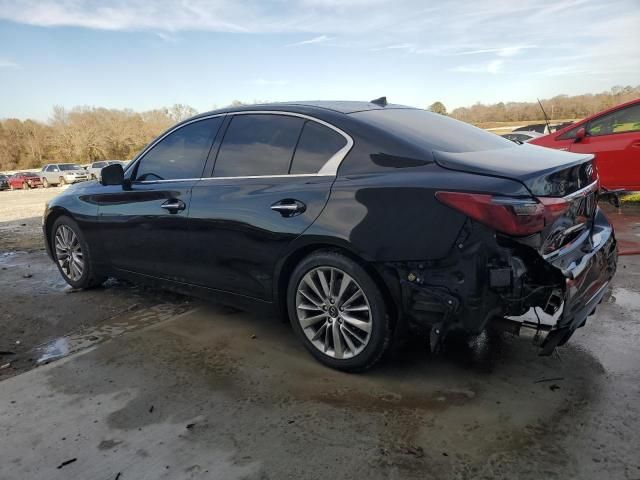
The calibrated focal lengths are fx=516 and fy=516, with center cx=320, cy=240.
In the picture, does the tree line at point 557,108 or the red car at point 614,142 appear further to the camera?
the tree line at point 557,108

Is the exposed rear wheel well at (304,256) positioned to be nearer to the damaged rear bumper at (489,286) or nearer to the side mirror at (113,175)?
the damaged rear bumper at (489,286)

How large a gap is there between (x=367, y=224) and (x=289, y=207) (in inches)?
22.4

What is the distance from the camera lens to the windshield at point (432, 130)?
9.98 ft

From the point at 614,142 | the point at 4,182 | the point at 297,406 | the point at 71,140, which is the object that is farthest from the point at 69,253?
the point at 71,140

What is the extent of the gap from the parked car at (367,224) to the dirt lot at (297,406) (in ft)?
1.06

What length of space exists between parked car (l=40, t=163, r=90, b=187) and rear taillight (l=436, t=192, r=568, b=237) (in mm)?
Result: 35424

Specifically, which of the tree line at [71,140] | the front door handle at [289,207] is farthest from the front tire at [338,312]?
the tree line at [71,140]

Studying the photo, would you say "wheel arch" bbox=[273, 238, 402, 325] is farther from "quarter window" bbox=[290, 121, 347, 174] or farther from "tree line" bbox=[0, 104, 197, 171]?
"tree line" bbox=[0, 104, 197, 171]

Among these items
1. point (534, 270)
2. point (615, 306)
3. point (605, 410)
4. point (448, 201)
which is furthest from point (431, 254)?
point (615, 306)

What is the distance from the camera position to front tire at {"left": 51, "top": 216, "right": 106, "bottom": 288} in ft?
16.0

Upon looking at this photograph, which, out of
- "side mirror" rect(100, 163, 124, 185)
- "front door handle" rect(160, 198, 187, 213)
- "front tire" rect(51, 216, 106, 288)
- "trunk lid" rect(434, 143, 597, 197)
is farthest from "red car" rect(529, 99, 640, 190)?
"front tire" rect(51, 216, 106, 288)

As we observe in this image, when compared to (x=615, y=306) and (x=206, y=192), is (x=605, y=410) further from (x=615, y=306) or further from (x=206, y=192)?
(x=206, y=192)

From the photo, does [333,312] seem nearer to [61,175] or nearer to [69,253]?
[69,253]

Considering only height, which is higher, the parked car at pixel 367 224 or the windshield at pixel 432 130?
the windshield at pixel 432 130
